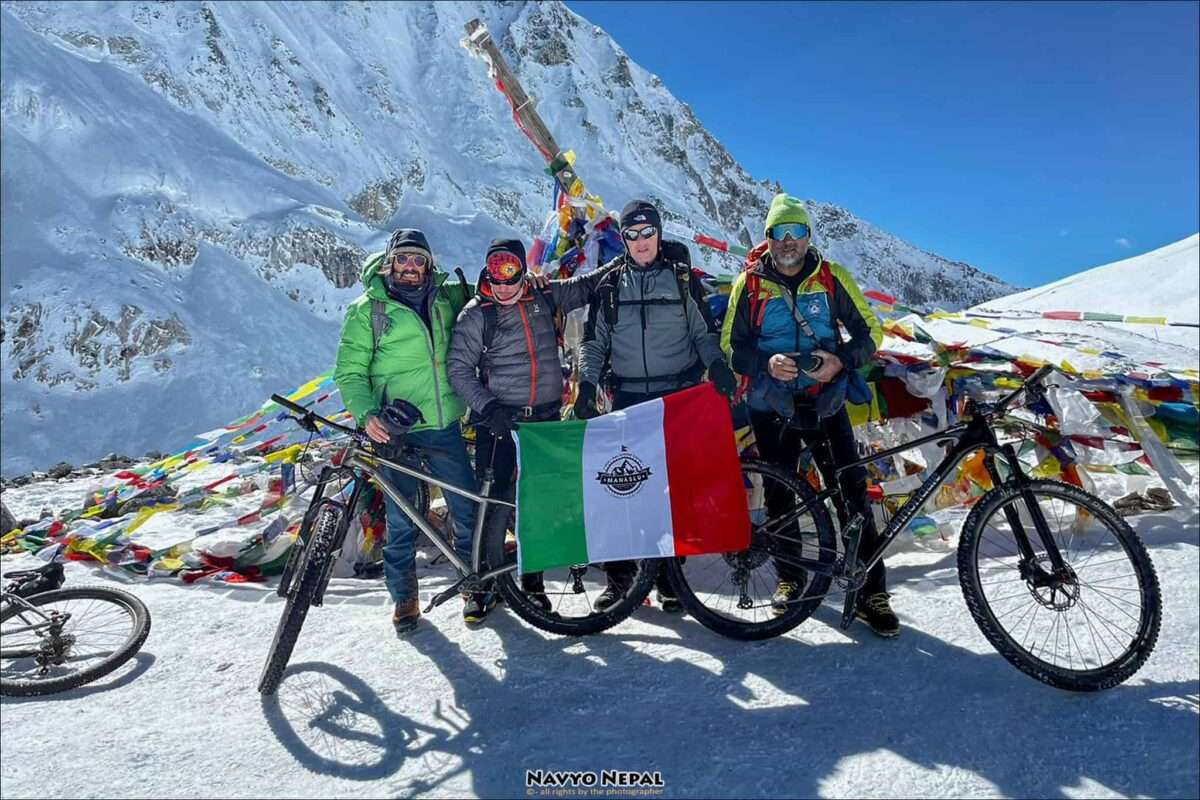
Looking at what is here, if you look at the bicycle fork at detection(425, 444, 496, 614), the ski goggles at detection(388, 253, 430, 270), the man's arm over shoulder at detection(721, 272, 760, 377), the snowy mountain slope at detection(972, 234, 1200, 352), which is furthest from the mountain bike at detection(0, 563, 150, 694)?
the snowy mountain slope at detection(972, 234, 1200, 352)

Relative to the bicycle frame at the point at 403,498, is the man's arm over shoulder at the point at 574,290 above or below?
above

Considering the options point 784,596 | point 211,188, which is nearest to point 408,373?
point 784,596

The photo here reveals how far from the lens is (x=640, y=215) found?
3.83 meters

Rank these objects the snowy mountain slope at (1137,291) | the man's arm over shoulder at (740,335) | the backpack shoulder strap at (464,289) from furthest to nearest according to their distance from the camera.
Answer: the snowy mountain slope at (1137,291), the backpack shoulder strap at (464,289), the man's arm over shoulder at (740,335)

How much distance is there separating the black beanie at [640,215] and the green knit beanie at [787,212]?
60 centimetres

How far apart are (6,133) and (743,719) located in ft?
154

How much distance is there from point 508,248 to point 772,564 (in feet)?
7.49

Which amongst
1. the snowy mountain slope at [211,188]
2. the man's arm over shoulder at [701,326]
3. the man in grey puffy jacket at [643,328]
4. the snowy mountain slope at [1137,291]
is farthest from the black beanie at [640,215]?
the snowy mountain slope at [211,188]

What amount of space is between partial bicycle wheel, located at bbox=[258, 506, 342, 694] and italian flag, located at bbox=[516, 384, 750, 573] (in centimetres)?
100

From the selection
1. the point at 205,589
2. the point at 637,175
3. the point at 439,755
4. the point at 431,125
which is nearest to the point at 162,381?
the point at 205,589

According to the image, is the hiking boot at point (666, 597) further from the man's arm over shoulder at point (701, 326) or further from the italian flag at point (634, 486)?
the man's arm over shoulder at point (701, 326)

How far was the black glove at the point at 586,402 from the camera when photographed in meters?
3.93

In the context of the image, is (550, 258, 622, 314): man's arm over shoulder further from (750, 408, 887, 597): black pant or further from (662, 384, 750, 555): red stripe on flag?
(750, 408, 887, 597): black pant

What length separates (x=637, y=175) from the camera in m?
84.0
